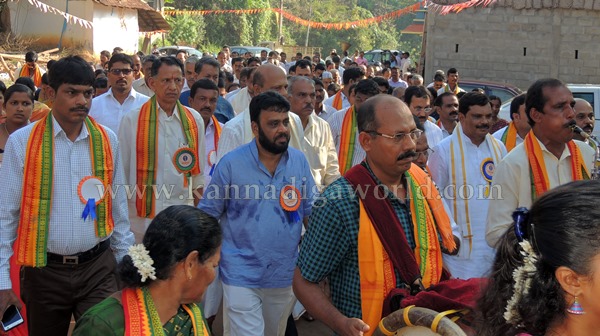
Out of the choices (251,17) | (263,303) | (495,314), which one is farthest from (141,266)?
(251,17)

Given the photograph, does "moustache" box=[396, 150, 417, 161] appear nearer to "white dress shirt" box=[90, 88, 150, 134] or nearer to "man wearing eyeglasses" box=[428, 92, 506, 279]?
"man wearing eyeglasses" box=[428, 92, 506, 279]

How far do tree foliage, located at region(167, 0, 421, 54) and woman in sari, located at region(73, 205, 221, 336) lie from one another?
153 feet

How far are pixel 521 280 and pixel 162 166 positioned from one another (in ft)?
15.6

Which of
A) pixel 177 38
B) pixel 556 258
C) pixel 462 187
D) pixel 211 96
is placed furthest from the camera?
pixel 177 38

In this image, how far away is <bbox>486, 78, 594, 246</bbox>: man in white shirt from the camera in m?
4.79

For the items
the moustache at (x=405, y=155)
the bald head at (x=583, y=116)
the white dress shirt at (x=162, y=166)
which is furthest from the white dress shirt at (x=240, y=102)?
the moustache at (x=405, y=155)

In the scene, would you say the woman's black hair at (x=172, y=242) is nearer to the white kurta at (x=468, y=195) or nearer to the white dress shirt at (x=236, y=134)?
the white dress shirt at (x=236, y=134)

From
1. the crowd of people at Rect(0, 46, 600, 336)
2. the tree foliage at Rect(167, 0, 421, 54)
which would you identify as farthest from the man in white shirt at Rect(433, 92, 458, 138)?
the tree foliage at Rect(167, 0, 421, 54)

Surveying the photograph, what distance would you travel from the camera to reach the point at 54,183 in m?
4.88

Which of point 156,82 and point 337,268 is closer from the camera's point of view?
point 337,268

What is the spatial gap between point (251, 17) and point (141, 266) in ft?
180

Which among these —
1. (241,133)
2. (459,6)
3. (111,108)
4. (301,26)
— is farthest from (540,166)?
(301,26)

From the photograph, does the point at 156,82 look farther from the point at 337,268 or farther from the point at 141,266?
the point at 141,266

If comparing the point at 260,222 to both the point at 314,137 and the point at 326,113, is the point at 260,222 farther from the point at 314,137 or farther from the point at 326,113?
the point at 326,113
